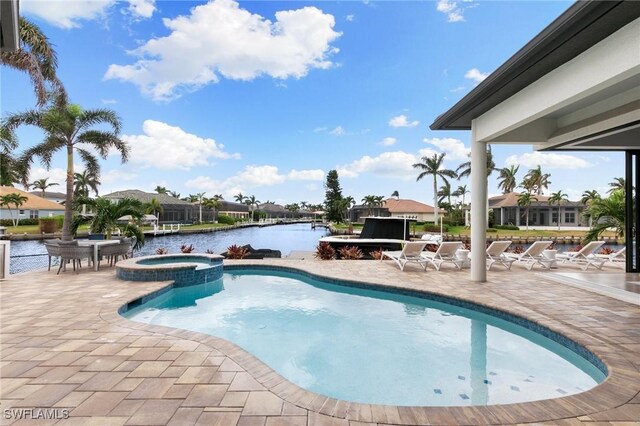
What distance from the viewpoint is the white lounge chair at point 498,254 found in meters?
9.89

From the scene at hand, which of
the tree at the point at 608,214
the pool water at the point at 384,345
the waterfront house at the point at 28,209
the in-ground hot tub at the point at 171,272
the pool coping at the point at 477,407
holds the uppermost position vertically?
the waterfront house at the point at 28,209

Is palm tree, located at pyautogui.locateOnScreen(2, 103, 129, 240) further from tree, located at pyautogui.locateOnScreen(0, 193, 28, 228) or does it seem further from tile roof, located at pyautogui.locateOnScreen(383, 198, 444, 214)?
tile roof, located at pyautogui.locateOnScreen(383, 198, 444, 214)

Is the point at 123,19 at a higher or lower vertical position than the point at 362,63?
lower

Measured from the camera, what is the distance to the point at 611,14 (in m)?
3.51

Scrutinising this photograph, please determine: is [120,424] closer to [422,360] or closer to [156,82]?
[422,360]

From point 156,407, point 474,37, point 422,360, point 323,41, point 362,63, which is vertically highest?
point 362,63

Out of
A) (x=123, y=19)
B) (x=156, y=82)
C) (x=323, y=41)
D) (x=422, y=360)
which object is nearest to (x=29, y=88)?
(x=123, y=19)

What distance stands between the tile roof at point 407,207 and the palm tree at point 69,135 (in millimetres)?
48159

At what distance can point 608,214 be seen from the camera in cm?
1001

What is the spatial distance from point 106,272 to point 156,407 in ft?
25.3

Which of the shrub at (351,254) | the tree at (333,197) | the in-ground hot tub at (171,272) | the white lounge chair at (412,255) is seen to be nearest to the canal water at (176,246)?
the in-ground hot tub at (171,272)

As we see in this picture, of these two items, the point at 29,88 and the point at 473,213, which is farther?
the point at 29,88

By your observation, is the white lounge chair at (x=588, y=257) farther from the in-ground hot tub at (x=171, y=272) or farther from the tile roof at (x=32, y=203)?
the tile roof at (x=32, y=203)

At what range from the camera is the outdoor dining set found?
855cm
